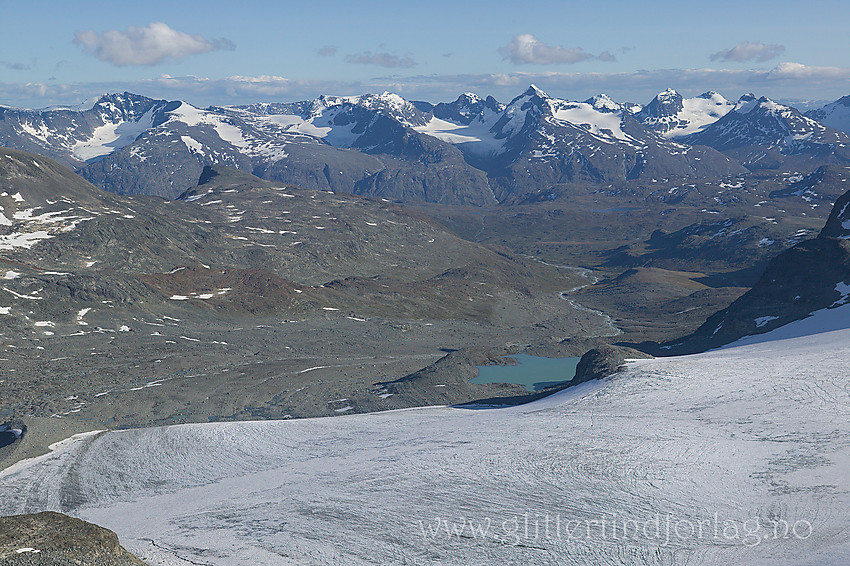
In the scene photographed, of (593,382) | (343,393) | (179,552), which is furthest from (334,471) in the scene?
(343,393)

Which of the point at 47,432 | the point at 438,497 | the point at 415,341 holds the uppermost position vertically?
the point at 438,497

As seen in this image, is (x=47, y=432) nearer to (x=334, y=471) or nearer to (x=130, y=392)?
(x=130, y=392)

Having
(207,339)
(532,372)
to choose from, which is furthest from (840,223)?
(207,339)

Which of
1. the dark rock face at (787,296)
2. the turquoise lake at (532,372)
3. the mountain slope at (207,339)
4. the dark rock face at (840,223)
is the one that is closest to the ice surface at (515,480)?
the mountain slope at (207,339)

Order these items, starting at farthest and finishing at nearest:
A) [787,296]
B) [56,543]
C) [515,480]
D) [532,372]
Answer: [532,372]
[787,296]
[515,480]
[56,543]

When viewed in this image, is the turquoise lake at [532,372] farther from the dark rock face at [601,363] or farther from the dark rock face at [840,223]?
the dark rock face at [840,223]

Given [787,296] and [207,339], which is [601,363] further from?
[207,339]

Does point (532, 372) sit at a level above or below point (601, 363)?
below
